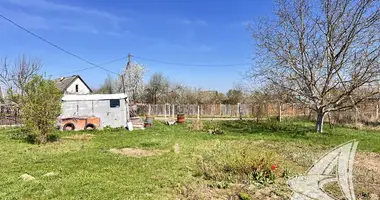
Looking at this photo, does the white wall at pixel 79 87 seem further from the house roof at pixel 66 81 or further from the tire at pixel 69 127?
the tire at pixel 69 127

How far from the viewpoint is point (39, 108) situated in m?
10.3

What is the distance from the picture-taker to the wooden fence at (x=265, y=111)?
18.9 m

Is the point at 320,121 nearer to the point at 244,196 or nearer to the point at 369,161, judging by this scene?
the point at 369,161

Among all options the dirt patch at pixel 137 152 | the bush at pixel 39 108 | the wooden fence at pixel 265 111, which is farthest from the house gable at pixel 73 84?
the dirt patch at pixel 137 152

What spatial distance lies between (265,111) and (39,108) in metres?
16.3

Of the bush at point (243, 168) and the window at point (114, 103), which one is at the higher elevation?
the window at point (114, 103)

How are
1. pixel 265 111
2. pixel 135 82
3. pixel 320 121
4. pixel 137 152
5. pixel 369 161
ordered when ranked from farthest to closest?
pixel 135 82, pixel 265 111, pixel 320 121, pixel 137 152, pixel 369 161

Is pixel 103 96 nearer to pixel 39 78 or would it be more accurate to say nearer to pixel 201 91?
pixel 39 78

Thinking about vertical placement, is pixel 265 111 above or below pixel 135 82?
below

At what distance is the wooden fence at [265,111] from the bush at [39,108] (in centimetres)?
1270

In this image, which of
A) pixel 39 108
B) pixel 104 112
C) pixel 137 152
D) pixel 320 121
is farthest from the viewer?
pixel 104 112

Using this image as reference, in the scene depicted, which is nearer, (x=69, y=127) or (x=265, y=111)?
(x=69, y=127)

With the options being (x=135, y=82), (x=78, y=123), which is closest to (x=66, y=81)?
(x=135, y=82)

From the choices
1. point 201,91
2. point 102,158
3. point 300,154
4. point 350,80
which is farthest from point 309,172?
point 201,91
